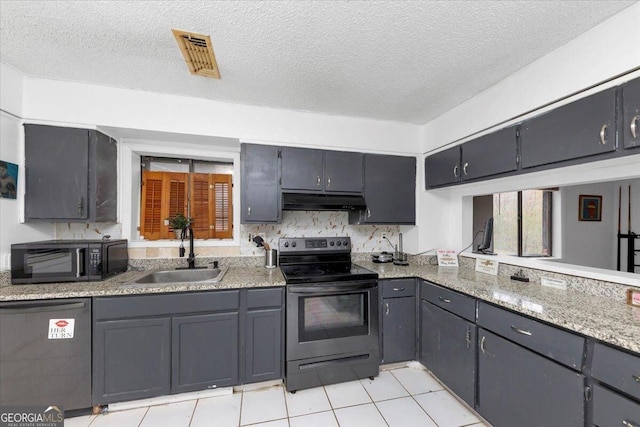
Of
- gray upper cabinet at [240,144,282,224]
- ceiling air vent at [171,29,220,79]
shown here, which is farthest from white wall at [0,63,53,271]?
gray upper cabinet at [240,144,282,224]

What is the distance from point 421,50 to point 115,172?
2.77 meters

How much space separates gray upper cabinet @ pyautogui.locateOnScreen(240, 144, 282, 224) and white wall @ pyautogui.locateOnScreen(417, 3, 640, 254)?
1610 millimetres

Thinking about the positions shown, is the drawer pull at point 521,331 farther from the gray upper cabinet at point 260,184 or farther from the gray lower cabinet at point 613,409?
the gray upper cabinet at point 260,184

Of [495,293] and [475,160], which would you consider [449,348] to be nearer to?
[495,293]

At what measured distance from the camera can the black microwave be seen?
5.97 feet

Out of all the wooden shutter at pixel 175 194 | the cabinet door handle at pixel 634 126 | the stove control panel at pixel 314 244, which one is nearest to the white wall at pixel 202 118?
the wooden shutter at pixel 175 194

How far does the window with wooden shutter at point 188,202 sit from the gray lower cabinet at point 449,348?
7.05 feet

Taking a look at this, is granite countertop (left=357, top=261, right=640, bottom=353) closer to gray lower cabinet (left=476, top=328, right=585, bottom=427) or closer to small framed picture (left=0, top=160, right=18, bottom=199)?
gray lower cabinet (left=476, top=328, right=585, bottom=427)

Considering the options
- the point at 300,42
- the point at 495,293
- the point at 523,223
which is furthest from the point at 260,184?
the point at 523,223

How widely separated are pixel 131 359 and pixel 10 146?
1822 millimetres

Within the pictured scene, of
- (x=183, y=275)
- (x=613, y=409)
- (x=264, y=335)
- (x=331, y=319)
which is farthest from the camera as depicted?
(x=183, y=275)

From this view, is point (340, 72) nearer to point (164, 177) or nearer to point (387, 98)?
point (387, 98)

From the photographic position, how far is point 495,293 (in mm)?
1684

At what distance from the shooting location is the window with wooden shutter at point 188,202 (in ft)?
8.63
